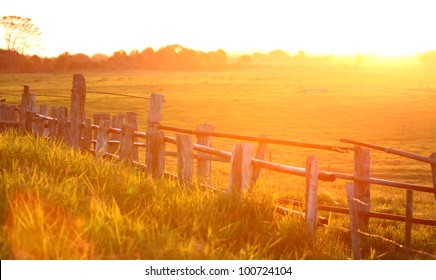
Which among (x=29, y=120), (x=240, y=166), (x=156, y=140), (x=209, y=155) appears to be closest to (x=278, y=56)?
(x=29, y=120)

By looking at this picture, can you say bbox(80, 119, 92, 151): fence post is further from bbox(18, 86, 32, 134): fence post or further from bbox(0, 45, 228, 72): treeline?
bbox(0, 45, 228, 72): treeline

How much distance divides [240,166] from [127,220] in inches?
93.6

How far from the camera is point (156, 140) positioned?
Answer: 9.09 m

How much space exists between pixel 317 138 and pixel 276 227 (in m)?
30.8

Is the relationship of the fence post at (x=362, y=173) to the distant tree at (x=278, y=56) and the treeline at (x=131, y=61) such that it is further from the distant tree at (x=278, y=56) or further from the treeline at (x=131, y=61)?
the distant tree at (x=278, y=56)

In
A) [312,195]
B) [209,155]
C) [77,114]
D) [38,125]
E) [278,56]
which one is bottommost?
[38,125]

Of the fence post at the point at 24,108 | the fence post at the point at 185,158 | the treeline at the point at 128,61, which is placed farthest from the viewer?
the treeline at the point at 128,61

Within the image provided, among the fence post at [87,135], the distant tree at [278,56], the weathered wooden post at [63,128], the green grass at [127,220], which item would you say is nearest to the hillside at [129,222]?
the green grass at [127,220]

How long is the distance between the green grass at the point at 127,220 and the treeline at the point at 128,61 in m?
50.7

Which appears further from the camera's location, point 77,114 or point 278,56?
point 278,56

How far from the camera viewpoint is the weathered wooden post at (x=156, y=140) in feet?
29.7

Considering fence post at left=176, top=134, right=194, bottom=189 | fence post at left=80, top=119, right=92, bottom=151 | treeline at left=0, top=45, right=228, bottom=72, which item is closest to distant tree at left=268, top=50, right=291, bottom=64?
treeline at left=0, top=45, right=228, bottom=72

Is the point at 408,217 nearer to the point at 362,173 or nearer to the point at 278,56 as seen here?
the point at 362,173
